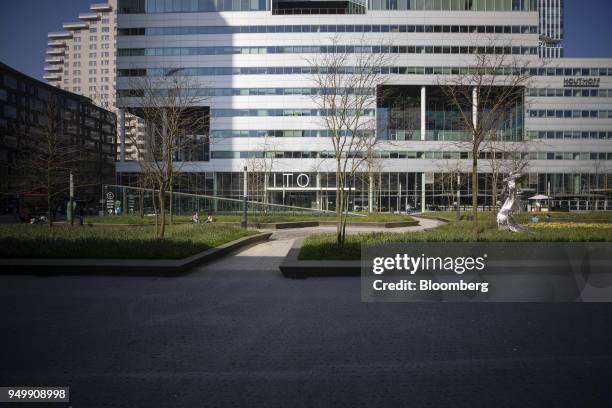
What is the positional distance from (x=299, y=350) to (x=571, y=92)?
7082cm

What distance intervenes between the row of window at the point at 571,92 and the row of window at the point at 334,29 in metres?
8.86

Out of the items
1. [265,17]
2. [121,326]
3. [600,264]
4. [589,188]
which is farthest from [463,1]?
[121,326]

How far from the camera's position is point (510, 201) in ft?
50.1

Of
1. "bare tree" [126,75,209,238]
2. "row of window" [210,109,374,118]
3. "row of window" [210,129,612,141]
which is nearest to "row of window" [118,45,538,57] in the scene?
"row of window" [210,109,374,118]

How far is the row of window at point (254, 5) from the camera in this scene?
→ 54719mm

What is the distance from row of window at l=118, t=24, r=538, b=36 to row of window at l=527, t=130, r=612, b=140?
49.2 feet

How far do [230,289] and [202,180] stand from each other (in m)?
49.4

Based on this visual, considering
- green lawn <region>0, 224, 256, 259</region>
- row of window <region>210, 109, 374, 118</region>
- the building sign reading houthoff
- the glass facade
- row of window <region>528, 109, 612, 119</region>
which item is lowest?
green lawn <region>0, 224, 256, 259</region>

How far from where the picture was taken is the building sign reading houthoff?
5834 cm

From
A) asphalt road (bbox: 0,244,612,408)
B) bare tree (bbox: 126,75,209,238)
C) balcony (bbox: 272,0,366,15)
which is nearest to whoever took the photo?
asphalt road (bbox: 0,244,612,408)

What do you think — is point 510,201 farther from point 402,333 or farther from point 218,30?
point 218,30

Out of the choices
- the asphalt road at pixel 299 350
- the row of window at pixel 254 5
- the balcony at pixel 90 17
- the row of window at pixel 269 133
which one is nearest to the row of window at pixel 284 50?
the row of window at pixel 254 5

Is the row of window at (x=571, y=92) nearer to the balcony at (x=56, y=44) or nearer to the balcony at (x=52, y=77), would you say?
the balcony at (x=52, y=77)

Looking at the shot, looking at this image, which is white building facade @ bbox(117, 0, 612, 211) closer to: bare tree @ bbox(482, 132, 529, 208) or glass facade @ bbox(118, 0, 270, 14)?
glass facade @ bbox(118, 0, 270, 14)
